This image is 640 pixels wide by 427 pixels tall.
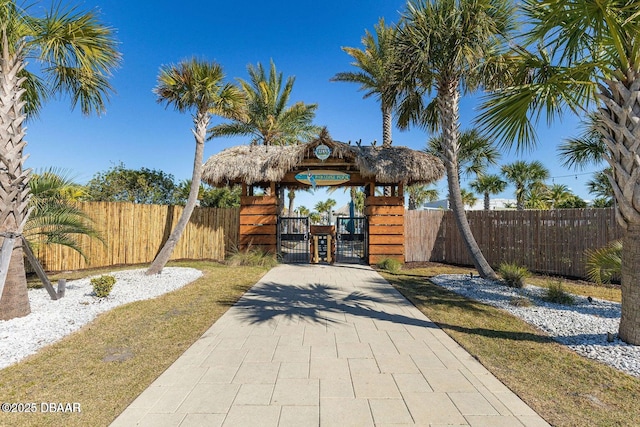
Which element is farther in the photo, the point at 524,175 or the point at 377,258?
the point at 524,175

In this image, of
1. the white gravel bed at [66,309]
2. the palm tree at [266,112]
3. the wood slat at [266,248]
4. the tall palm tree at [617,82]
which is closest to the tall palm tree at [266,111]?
the palm tree at [266,112]

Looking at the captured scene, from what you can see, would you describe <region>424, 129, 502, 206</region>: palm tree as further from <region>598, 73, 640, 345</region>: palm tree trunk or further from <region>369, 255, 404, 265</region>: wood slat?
<region>598, 73, 640, 345</region>: palm tree trunk

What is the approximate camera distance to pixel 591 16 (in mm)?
3480

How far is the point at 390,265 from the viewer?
9.78 metres

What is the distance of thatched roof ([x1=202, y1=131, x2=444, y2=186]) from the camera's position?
10500mm

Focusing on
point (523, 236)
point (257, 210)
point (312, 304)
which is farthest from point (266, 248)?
point (523, 236)

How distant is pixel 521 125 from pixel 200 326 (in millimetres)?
6394

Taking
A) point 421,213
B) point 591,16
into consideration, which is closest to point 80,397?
point 591,16

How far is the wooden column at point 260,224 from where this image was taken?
11.3 meters

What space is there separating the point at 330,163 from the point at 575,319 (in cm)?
820

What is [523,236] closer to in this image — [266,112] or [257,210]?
[257,210]

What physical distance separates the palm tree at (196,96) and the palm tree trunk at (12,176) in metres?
3.67

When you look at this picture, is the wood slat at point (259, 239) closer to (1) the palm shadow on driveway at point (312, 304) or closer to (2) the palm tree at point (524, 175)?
(1) the palm shadow on driveway at point (312, 304)

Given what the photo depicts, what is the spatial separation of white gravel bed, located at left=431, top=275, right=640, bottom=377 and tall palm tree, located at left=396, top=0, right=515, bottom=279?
1130mm
